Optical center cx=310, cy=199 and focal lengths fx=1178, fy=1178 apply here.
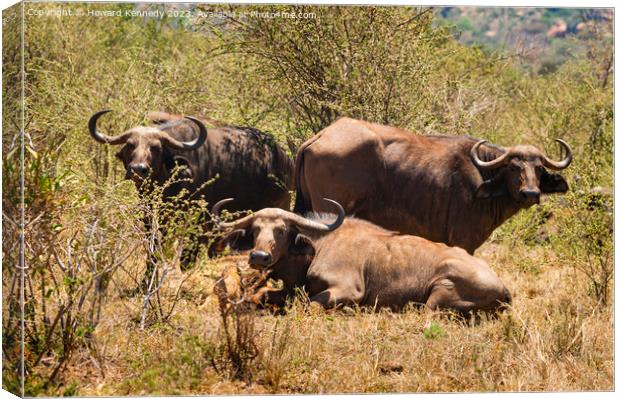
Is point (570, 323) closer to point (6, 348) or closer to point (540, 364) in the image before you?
point (540, 364)

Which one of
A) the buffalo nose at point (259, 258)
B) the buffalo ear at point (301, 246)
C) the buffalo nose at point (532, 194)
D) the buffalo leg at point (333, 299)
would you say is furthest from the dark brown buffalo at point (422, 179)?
the buffalo nose at point (259, 258)

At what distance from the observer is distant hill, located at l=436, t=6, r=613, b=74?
33.2ft

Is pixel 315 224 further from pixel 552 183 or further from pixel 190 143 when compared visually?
pixel 552 183

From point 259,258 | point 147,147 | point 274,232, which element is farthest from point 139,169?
point 259,258

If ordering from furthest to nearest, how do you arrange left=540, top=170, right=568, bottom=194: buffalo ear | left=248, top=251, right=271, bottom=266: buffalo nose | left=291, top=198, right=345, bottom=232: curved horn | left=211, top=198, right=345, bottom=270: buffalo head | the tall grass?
left=540, top=170, right=568, bottom=194: buffalo ear < left=291, top=198, right=345, bottom=232: curved horn < left=211, top=198, right=345, bottom=270: buffalo head < left=248, top=251, right=271, bottom=266: buffalo nose < the tall grass

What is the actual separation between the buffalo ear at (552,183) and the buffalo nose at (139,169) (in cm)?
381

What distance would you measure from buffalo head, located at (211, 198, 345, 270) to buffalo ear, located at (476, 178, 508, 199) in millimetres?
1617

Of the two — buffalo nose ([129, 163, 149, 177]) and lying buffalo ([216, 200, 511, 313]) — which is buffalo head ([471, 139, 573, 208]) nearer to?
lying buffalo ([216, 200, 511, 313])

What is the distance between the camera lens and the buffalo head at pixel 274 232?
9961mm

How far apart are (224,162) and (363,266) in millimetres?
2483

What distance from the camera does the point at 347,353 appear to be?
29.1 feet

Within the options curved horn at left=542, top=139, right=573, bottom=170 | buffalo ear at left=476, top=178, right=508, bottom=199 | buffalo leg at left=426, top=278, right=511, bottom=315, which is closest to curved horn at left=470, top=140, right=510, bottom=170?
buffalo ear at left=476, top=178, right=508, bottom=199

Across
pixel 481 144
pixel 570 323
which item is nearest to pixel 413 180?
pixel 481 144

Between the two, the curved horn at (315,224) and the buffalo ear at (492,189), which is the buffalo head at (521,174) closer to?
the buffalo ear at (492,189)
